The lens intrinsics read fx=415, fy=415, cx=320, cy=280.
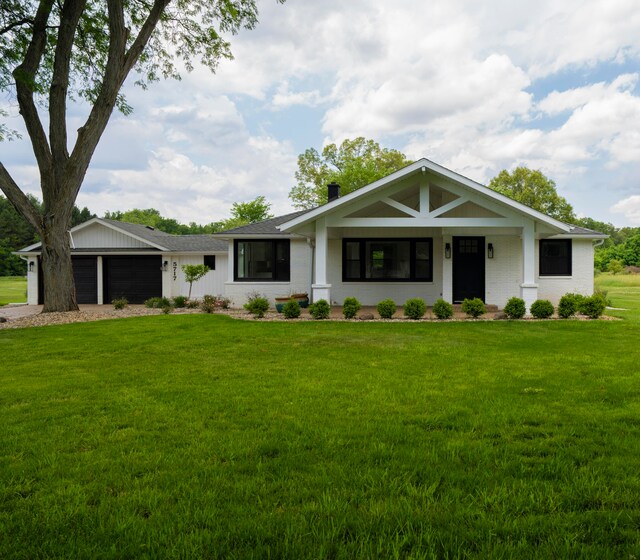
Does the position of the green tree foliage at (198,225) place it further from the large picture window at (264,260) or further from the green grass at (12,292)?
the large picture window at (264,260)

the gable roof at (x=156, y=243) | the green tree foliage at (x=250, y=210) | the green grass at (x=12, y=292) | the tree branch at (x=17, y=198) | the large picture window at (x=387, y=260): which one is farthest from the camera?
the green tree foliage at (x=250, y=210)

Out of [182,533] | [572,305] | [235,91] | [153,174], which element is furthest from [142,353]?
[153,174]

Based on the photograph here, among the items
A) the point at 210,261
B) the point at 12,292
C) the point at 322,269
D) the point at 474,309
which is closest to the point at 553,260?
the point at 474,309

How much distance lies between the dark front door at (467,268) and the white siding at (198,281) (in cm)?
1016

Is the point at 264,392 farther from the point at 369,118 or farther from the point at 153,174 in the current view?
the point at 369,118

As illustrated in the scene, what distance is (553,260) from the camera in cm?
1493

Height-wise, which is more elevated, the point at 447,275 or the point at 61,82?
the point at 61,82

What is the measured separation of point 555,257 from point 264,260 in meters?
10.5

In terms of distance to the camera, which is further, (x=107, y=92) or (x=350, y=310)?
(x=107, y=92)

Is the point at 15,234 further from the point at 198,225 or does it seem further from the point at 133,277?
the point at 133,277

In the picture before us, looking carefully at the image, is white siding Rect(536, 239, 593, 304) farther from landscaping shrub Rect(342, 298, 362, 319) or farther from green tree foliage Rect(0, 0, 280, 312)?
green tree foliage Rect(0, 0, 280, 312)

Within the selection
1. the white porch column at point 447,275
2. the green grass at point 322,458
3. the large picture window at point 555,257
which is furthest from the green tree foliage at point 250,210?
the green grass at point 322,458

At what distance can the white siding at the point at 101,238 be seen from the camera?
62.3 ft

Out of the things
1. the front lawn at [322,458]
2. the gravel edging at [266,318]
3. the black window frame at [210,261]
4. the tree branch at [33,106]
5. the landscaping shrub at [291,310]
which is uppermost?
the tree branch at [33,106]
